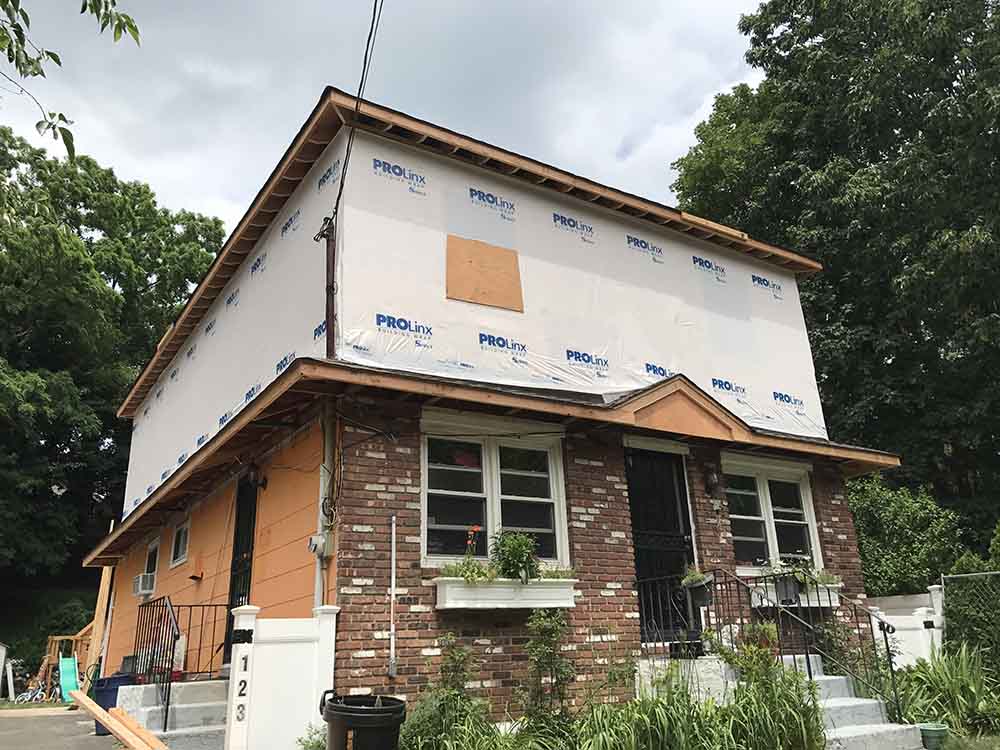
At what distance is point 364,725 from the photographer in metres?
5.61

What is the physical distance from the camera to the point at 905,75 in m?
18.5

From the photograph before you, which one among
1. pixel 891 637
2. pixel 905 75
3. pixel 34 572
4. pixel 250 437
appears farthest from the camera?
pixel 34 572

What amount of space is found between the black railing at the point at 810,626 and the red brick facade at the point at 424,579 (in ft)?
2.27

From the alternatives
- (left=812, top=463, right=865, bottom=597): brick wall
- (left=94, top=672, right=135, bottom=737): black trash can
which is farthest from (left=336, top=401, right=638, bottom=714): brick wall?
(left=94, top=672, right=135, bottom=737): black trash can

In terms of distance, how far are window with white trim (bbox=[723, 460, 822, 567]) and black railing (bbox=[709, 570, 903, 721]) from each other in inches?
21.1

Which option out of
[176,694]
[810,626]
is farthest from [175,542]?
[810,626]

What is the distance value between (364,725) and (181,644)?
252 inches

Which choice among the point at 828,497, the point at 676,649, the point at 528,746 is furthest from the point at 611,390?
the point at 528,746

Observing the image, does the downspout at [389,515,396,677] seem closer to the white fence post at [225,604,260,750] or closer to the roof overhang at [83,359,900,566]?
the white fence post at [225,604,260,750]

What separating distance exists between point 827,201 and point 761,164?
310 centimetres

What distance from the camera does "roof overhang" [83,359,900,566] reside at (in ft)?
24.1

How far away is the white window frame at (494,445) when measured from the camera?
26.5ft

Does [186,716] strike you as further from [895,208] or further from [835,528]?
[895,208]

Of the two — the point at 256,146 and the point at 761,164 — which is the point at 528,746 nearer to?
the point at 256,146
